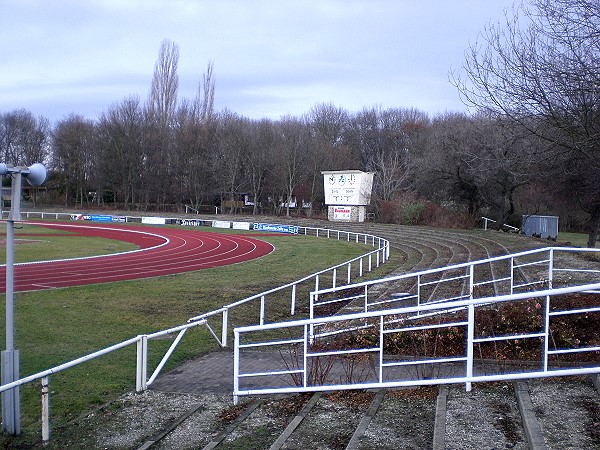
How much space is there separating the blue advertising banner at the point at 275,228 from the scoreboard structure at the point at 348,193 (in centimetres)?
451

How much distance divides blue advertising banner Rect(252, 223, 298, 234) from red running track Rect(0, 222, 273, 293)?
7413mm

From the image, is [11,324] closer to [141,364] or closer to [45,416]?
[45,416]

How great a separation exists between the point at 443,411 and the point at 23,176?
6012 mm

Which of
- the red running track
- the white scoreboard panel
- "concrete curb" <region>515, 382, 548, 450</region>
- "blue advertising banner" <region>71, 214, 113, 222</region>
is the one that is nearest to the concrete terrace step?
"concrete curb" <region>515, 382, 548, 450</region>

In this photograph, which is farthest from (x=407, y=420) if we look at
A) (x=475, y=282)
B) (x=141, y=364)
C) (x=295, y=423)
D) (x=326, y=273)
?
(x=326, y=273)

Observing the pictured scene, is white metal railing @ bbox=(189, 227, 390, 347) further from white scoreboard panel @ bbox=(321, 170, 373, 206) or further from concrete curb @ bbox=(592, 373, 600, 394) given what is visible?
concrete curb @ bbox=(592, 373, 600, 394)

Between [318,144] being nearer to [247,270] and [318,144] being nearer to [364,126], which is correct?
[364,126]

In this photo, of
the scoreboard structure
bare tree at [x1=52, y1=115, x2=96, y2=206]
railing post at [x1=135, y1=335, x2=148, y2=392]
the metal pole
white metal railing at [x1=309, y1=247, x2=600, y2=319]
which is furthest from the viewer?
bare tree at [x1=52, y1=115, x2=96, y2=206]

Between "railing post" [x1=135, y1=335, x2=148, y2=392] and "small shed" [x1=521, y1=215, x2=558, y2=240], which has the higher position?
"small shed" [x1=521, y1=215, x2=558, y2=240]

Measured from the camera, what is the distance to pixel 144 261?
29250 millimetres

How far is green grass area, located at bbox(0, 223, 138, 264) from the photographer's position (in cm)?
3085

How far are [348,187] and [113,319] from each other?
39.4 m

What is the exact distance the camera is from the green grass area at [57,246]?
30.9m

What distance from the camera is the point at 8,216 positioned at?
819 cm
